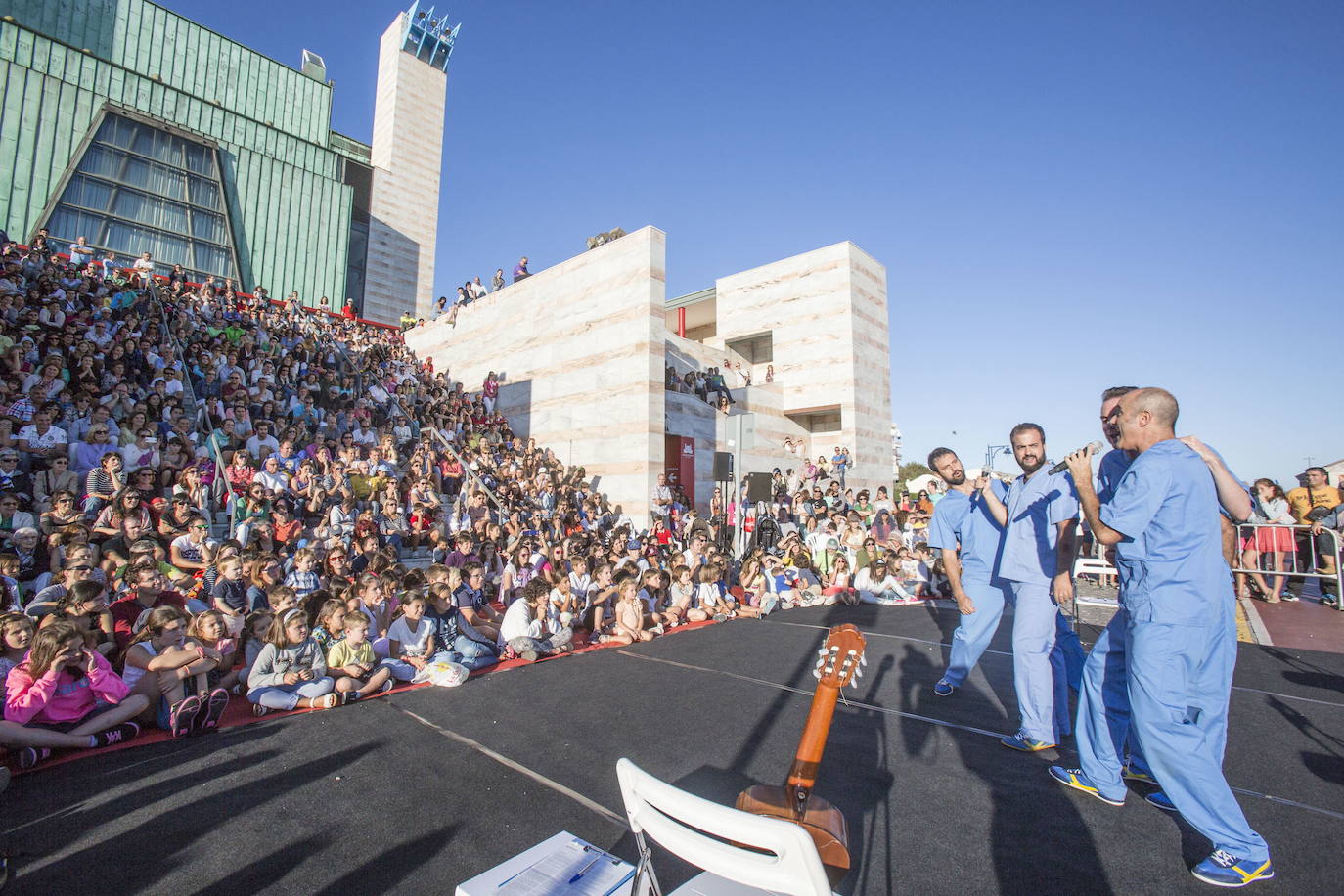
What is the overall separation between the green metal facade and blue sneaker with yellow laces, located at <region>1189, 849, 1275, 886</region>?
28.8 meters

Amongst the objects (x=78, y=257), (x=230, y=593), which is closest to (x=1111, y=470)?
(x=230, y=593)

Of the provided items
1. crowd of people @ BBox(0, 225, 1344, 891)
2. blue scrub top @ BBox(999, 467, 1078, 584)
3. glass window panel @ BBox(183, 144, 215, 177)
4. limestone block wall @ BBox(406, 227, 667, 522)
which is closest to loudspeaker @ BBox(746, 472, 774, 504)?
crowd of people @ BBox(0, 225, 1344, 891)

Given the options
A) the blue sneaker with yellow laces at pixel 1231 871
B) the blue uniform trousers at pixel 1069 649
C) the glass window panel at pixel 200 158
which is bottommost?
the blue sneaker with yellow laces at pixel 1231 871

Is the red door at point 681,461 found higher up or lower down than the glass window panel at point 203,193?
lower down

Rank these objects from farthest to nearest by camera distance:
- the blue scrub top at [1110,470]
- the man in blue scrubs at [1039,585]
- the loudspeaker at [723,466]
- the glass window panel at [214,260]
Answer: the glass window panel at [214,260] < the loudspeaker at [723,466] < the man in blue scrubs at [1039,585] < the blue scrub top at [1110,470]

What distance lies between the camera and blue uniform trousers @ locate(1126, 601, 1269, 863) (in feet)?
7.88

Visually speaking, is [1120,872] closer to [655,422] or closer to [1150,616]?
[1150,616]

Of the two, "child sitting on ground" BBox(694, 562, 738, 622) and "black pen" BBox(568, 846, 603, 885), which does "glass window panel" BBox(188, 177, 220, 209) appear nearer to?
"child sitting on ground" BBox(694, 562, 738, 622)

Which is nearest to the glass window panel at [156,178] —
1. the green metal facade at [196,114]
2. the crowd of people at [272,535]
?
the green metal facade at [196,114]

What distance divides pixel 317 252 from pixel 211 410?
18.8m

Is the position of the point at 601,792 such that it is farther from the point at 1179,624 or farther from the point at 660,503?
the point at 660,503

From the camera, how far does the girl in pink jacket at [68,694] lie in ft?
12.0

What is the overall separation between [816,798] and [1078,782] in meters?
1.86

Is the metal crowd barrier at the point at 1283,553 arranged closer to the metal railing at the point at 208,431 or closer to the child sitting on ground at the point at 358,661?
the child sitting on ground at the point at 358,661
